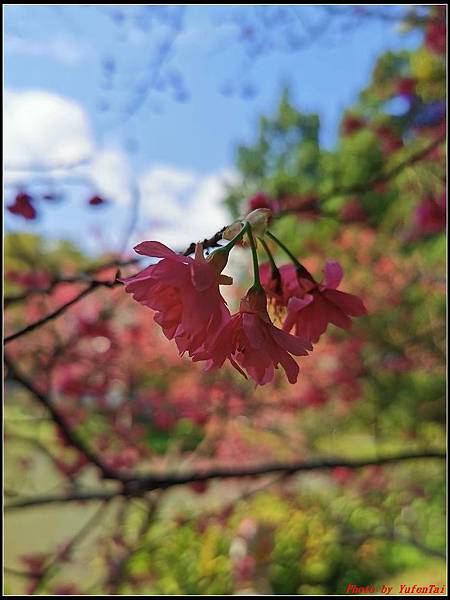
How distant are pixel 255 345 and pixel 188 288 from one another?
65 mm

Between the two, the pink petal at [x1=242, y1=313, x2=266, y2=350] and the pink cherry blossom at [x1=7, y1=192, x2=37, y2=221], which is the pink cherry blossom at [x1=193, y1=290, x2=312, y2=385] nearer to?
the pink petal at [x1=242, y1=313, x2=266, y2=350]

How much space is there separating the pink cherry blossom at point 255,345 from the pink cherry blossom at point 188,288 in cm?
1

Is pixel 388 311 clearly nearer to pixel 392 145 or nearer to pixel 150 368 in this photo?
pixel 392 145

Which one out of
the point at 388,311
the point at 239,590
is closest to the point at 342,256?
the point at 388,311

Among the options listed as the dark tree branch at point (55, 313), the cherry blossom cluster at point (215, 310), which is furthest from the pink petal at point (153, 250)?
the dark tree branch at point (55, 313)

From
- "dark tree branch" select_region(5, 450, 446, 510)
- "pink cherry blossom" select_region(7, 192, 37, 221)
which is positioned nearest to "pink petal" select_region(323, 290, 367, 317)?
"dark tree branch" select_region(5, 450, 446, 510)

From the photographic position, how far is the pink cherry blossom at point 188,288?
1.35ft

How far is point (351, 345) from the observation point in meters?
4.82

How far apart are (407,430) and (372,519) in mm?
1709

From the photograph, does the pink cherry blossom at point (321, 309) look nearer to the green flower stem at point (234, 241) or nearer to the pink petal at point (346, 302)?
the pink petal at point (346, 302)

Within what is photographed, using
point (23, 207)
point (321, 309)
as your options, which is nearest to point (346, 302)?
point (321, 309)

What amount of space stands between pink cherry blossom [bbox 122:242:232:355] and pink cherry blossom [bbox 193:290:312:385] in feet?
0.03

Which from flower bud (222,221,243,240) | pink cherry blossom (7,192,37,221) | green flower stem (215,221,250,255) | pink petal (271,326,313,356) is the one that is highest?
pink cherry blossom (7,192,37,221)

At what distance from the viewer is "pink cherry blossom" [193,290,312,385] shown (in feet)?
1.38
